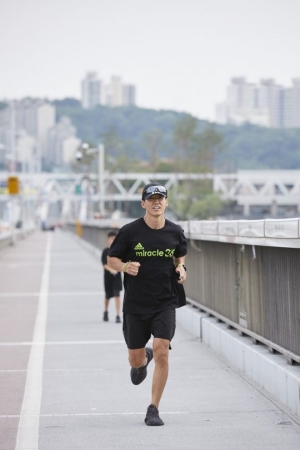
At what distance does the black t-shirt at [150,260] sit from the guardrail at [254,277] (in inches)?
41.8

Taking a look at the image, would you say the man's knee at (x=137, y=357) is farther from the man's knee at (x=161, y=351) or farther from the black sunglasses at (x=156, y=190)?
the black sunglasses at (x=156, y=190)

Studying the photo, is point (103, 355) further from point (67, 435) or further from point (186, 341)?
point (67, 435)

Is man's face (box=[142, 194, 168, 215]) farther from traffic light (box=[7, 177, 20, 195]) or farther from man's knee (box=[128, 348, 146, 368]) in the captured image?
traffic light (box=[7, 177, 20, 195])

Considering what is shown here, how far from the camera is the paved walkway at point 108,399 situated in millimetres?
8859

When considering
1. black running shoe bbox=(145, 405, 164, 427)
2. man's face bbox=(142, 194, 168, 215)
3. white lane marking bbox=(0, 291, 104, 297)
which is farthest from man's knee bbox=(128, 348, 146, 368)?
white lane marking bbox=(0, 291, 104, 297)

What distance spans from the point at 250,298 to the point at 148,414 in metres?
3.84

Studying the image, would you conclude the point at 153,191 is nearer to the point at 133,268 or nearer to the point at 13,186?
the point at 133,268

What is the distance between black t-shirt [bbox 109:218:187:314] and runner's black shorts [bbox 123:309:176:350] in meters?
0.06

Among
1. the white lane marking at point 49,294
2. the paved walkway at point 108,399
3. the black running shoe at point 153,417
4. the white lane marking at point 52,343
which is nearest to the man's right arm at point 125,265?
the black running shoe at point 153,417

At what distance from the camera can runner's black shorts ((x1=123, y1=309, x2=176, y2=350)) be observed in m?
9.61

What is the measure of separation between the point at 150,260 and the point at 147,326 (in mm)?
A: 598

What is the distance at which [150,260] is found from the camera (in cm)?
960

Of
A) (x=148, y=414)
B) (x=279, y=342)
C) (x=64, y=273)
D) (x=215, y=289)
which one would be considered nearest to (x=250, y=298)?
(x=279, y=342)

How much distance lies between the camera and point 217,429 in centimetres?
927
